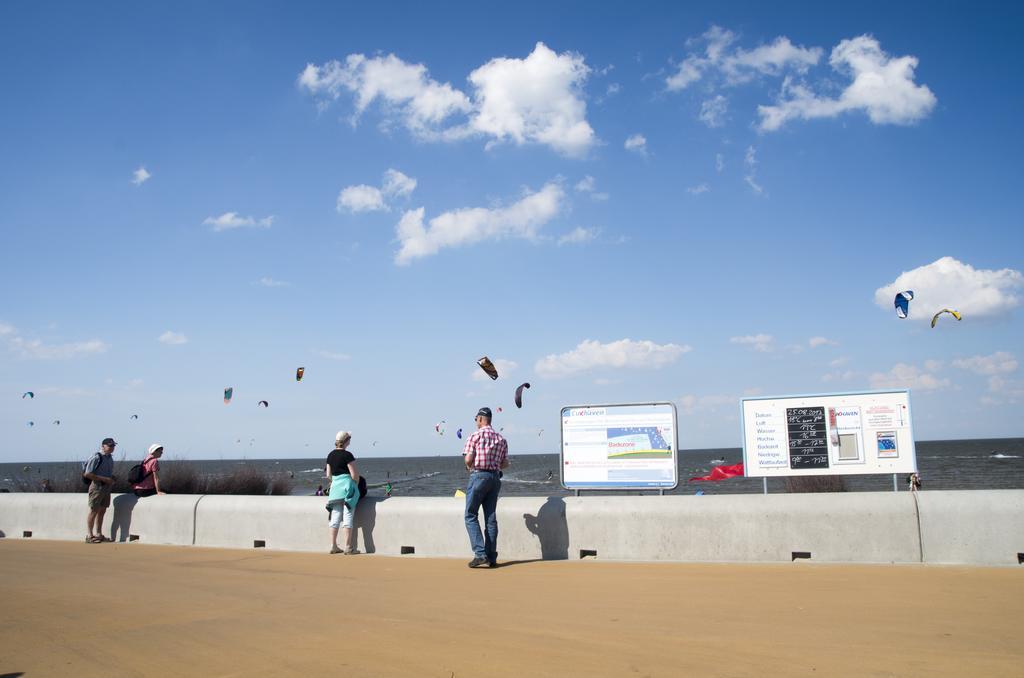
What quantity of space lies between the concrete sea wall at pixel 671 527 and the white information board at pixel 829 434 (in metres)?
1.22

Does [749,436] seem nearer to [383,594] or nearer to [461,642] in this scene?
[383,594]

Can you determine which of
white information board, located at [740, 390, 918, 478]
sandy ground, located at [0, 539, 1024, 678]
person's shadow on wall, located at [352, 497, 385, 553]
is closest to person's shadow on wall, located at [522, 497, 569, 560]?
sandy ground, located at [0, 539, 1024, 678]

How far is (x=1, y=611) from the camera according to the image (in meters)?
6.25

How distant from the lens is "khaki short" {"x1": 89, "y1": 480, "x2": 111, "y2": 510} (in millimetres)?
11773

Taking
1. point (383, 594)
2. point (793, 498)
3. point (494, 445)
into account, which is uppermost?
point (494, 445)

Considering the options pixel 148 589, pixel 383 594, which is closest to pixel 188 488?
pixel 148 589

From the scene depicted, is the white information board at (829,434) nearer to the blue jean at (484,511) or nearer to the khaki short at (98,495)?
the blue jean at (484,511)

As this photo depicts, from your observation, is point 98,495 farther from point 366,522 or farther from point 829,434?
point 829,434

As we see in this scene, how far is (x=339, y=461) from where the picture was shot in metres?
9.93

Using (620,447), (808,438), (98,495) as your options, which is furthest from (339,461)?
(808,438)

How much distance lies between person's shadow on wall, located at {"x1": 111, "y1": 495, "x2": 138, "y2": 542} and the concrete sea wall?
108 cm

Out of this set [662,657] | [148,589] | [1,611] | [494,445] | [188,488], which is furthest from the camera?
[188,488]

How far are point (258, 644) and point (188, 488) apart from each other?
715 inches

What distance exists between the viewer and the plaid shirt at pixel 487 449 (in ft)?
28.6
